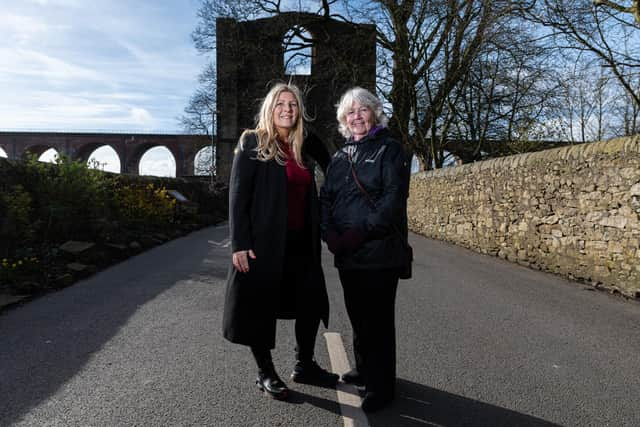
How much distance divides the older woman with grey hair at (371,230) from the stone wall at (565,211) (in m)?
4.63

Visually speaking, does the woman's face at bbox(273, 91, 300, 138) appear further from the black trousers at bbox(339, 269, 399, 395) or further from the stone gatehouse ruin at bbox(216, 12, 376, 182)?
the stone gatehouse ruin at bbox(216, 12, 376, 182)

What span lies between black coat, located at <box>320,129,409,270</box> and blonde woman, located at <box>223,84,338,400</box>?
22 cm

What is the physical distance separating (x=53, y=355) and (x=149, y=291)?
91.5 inches

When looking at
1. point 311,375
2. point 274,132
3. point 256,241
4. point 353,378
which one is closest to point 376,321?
point 353,378

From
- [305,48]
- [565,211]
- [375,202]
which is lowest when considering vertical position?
[565,211]

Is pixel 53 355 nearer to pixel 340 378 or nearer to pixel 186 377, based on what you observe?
pixel 186 377

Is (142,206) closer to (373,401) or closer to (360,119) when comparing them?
(360,119)

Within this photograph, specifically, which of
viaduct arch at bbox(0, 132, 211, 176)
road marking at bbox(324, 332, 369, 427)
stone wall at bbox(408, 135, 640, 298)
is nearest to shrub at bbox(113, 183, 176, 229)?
stone wall at bbox(408, 135, 640, 298)

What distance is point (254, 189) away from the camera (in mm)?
2854

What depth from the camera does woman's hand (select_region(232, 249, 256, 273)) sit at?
279 centimetres

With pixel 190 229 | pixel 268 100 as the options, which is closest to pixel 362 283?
pixel 268 100

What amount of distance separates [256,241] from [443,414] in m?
1.50

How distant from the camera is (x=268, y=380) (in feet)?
9.45

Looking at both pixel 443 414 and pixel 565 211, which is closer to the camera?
pixel 443 414
